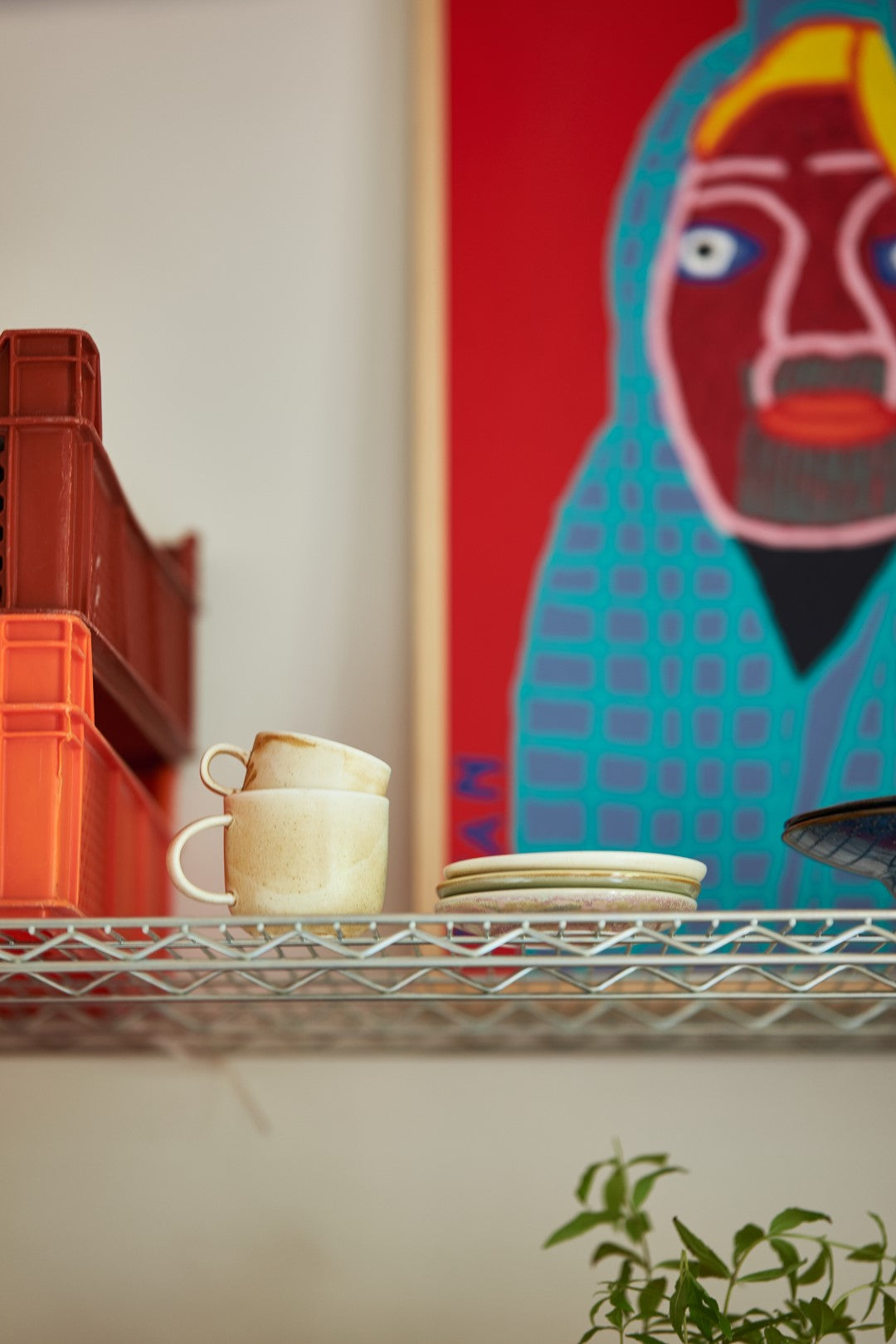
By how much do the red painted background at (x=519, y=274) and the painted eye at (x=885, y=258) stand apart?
23cm

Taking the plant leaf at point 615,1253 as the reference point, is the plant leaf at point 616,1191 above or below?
above

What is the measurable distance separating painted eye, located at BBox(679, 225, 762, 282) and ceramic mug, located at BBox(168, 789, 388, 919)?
0.61 meters

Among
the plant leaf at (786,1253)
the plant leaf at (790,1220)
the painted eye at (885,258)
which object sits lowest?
the plant leaf at (786,1253)

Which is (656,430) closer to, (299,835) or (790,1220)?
(299,835)

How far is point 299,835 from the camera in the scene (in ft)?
2.83

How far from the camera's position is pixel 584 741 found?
1.18 meters

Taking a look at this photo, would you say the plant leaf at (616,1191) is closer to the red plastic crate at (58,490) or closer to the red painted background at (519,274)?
the red painted background at (519,274)

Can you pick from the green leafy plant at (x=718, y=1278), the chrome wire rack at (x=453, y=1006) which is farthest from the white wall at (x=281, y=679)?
the green leafy plant at (x=718, y=1278)

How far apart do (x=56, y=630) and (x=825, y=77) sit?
0.83 meters

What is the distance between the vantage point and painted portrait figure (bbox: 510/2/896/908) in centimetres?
117

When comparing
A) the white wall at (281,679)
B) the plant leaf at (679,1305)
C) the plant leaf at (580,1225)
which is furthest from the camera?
the white wall at (281,679)

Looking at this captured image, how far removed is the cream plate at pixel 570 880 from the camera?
83cm

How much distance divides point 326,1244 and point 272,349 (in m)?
0.74

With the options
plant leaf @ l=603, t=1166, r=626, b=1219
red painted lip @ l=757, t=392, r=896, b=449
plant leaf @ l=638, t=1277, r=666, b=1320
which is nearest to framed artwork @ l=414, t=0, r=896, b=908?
red painted lip @ l=757, t=392, r=896, b=449
